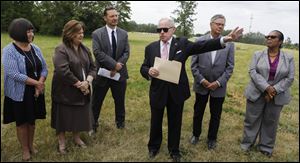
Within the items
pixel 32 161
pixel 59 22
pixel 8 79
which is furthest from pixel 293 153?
pixel 59 22

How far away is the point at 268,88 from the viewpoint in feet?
17.2

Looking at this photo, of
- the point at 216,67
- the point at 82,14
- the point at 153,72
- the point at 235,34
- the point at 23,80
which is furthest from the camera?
the point at 82,14

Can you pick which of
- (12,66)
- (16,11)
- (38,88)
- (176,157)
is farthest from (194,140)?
(16,11)

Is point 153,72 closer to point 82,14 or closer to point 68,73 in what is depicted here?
point 68,73

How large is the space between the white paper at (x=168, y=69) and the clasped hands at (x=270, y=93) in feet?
5.08

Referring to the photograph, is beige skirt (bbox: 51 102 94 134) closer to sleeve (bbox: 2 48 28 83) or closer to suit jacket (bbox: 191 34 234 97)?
sleeve (bbox: 2 48 28 83)

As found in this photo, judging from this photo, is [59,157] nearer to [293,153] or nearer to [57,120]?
[57,120]

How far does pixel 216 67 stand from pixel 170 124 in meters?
1.21

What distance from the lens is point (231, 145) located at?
6.08 m

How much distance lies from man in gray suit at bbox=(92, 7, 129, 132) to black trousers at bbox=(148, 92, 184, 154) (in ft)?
4.29

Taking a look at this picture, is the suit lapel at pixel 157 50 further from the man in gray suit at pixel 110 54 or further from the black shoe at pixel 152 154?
the black shoe at pixel 152 154

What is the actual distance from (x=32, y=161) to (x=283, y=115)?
5993mm

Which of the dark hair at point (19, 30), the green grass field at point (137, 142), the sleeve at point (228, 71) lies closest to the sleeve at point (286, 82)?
the sleeve at point (228, 71)

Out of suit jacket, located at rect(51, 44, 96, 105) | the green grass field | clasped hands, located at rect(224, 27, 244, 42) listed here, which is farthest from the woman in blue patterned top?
clasped hands, located at rect(224, 27, 244, 42)
